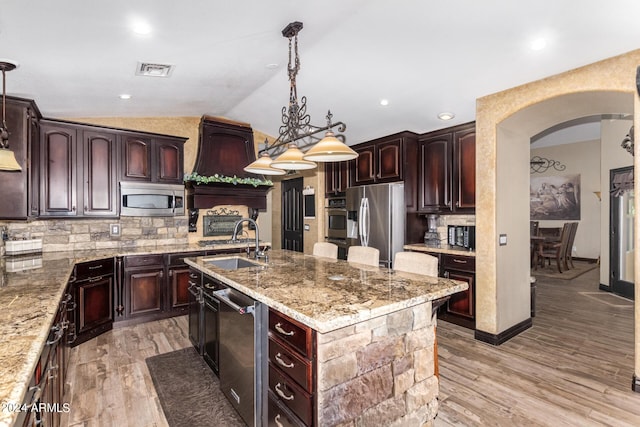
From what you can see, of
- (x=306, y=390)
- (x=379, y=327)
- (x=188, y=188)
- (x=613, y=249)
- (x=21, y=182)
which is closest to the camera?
(x=306, y=390)

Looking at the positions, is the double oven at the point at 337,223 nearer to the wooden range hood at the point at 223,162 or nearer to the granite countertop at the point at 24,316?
the wooden range hood at the point at 223,162

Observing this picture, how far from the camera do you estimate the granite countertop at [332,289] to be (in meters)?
1.49

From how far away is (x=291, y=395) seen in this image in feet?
5.32

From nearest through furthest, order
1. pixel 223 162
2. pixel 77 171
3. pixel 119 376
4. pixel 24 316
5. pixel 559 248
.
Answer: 1. pixel 24 316
2. pixel 119 376
3. pixel 77 171
4. pixel 223 162
5. pixel 559 248

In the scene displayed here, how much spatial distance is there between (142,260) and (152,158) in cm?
140

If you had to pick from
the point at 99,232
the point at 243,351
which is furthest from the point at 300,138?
the point at 99,232

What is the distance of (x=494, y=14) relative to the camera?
7.22 feet

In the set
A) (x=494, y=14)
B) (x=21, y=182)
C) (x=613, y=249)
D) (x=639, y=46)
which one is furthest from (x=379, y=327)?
(x=613, y=249)

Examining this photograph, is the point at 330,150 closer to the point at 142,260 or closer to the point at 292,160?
the point at 292,160

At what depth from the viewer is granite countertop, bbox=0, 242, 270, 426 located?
954 mm

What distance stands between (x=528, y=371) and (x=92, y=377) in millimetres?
3721

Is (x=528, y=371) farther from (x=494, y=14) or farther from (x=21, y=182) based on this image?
(x=21, y=182)

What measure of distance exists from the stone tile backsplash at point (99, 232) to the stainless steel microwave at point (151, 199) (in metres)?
0.33

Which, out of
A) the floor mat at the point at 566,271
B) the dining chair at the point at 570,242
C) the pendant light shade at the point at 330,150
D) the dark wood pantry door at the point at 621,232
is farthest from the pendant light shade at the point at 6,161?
the dining chair at the point at 570,242
